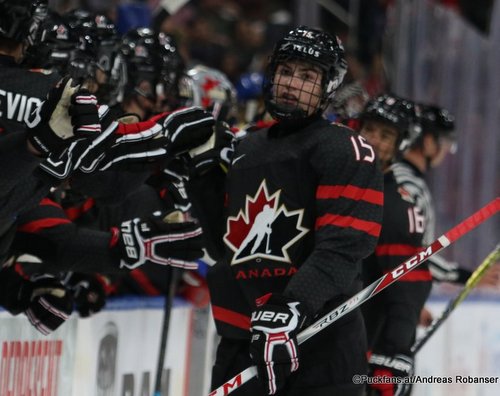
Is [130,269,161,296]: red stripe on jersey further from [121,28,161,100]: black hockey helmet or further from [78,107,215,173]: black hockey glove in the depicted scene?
[78,107,215,173]: black hockey glove

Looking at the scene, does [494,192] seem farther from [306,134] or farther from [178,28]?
[306,134]

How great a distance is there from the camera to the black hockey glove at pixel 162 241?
14.8 feet

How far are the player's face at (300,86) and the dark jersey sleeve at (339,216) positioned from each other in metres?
0.13

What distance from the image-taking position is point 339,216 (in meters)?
3.63

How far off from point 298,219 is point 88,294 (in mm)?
1490

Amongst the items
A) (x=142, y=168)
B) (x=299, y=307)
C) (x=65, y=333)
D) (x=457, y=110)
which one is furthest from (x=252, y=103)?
(x=299, y=307)

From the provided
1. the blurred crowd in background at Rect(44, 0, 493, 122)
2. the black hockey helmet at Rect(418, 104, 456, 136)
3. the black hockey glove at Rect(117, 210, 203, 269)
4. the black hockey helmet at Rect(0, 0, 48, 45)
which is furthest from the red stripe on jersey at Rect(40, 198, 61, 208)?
the blurred crowd in background at Rect(44, 0, 493, 122)

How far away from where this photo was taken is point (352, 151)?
12.2 ft

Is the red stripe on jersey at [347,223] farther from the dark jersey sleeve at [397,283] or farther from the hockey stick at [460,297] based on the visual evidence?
the hockey stick at [460,297]

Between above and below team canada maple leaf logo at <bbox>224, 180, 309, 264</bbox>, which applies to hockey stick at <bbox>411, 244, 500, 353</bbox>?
below

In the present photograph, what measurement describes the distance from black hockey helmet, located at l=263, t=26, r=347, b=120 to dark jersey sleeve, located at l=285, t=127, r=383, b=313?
6.5 inches

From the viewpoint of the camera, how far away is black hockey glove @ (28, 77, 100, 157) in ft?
11.2

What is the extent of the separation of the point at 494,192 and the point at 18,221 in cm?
444

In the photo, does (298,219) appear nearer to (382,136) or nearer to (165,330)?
(382,136)
